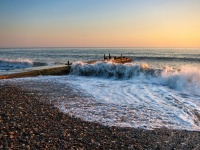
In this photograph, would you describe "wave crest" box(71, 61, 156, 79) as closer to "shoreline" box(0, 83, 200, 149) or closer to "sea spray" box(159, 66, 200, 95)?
"sea spray" box(159, 66, 200, 95)

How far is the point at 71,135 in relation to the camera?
619 centimetres

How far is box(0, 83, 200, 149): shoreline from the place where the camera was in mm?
5547

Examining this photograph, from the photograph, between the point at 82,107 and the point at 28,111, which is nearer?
the point at 28,111

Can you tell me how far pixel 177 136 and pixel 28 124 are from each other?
14.5 ft

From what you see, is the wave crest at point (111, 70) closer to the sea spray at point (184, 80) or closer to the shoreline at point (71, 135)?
the sea spray at point (184, 80)

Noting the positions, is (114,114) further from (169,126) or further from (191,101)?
(191,101)

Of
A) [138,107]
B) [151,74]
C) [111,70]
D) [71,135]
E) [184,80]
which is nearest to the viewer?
[71,135]

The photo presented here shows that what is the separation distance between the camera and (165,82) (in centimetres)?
1744

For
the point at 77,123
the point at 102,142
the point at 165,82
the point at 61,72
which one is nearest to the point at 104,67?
the point at 61,72

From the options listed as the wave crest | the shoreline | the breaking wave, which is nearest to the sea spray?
the breaking wave

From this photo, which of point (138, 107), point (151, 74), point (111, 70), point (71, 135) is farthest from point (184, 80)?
point (71, 135)

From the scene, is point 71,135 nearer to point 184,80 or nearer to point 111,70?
point 184,80

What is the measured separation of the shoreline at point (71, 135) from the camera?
555 centimetres

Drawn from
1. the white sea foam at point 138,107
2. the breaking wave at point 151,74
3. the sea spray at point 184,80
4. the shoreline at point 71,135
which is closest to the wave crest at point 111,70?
the breaking wave at point 151,74
